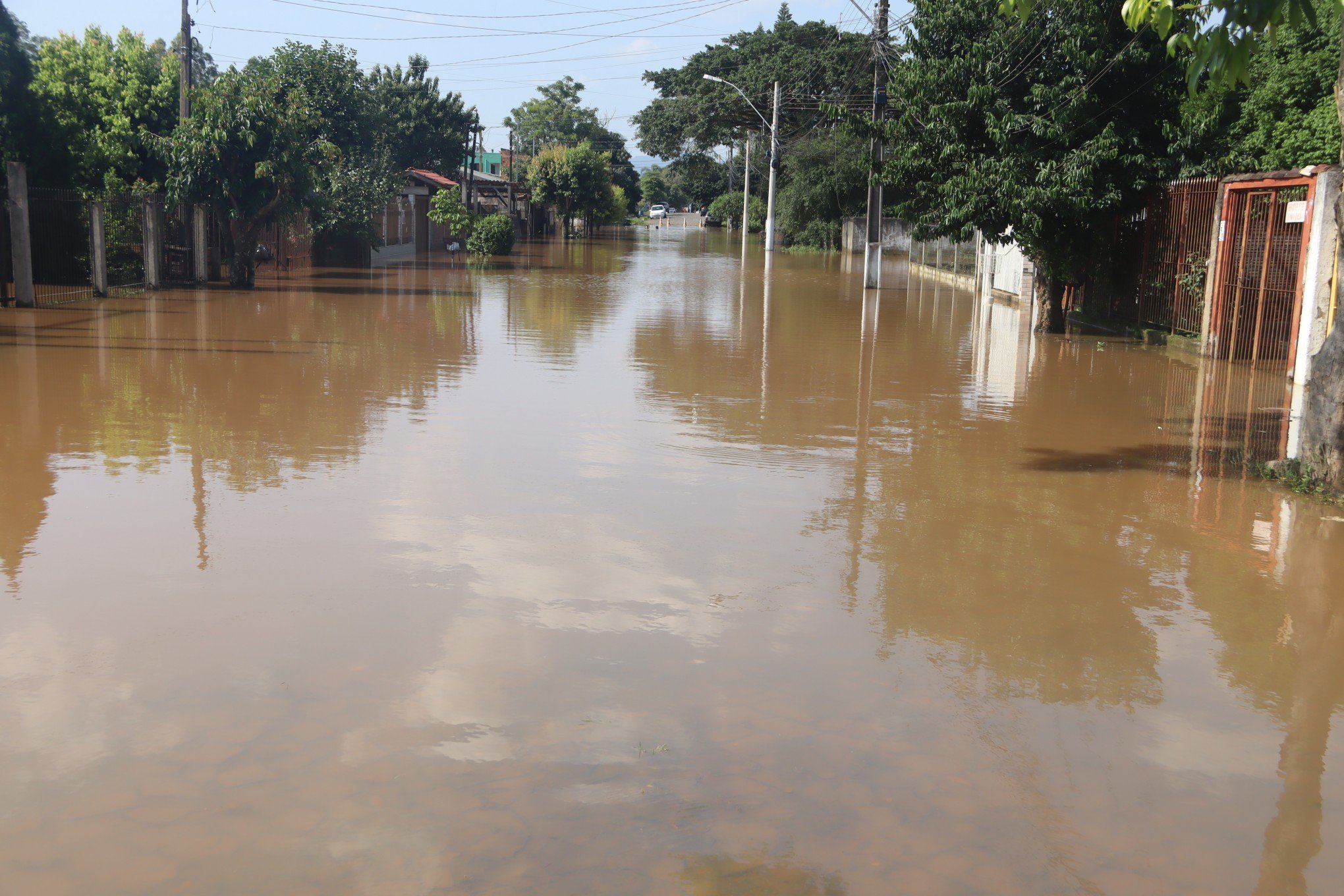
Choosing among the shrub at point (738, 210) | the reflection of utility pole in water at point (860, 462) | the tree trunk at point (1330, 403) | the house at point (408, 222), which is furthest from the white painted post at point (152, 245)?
the shrub at point (738, 210)

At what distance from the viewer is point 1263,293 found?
51.2 ft

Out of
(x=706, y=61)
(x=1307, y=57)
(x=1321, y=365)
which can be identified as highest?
(x=706, y=61)

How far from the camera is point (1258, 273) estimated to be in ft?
53.0

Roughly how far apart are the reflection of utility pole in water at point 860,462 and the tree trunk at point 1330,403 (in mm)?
3247

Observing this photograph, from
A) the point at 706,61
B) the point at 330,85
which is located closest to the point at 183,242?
the point at 330,85

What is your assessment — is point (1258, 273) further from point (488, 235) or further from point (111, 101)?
point (488, 235)

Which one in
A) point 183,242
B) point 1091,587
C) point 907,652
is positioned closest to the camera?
point 907,652

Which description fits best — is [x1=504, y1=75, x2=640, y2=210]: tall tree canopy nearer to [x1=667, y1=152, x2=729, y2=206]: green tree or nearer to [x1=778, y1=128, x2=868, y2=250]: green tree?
[x1=667, y1=152, x2=729, y2=206]: green tree

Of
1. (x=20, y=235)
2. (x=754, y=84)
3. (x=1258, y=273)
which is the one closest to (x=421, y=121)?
(x=754, y=84)

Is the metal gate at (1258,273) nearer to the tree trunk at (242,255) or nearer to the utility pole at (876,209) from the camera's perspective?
the utility pole at (876,209)

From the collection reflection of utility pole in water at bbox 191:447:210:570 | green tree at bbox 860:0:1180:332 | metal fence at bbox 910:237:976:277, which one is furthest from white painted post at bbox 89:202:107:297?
metal fence at bbox 910:237:976:277

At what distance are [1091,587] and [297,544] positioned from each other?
452 cm

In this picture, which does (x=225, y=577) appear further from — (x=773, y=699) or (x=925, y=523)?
(x=925, y=523)

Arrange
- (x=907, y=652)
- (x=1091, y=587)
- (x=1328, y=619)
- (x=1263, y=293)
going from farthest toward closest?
1. (x=1263, y=293)
2. (x=1091, y=587)
3. (x=1328, y=619)
4. (x=907, y=652)
